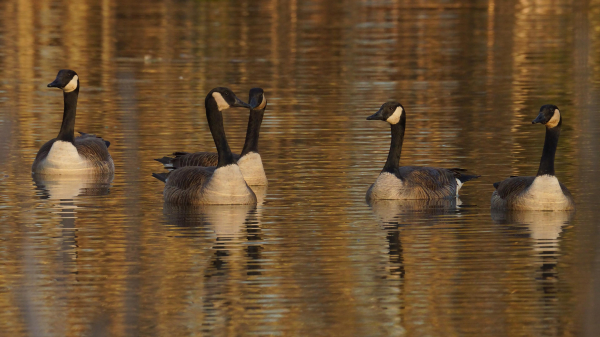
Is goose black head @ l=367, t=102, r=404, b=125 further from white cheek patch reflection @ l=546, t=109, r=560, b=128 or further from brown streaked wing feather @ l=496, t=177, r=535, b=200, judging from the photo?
white cheek patch reflection @ l=546, t=109, r=560, b=128

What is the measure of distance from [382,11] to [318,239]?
57388 millimetres

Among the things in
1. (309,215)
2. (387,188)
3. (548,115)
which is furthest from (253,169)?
(548,115)

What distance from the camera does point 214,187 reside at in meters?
16.9

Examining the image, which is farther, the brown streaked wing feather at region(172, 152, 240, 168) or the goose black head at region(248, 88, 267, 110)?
the goose black head at region(248, 88, 267, 110)

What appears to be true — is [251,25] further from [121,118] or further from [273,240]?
[273,240]

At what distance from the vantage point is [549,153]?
16.3m

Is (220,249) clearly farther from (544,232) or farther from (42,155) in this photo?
(42,155)

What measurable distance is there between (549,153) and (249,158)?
194 inches

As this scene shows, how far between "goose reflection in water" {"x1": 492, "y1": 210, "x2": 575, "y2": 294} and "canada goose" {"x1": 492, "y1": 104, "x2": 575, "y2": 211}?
0.11m

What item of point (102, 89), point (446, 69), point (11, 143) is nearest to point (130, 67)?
point (102, 89)

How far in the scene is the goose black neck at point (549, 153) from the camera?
16.2 meters

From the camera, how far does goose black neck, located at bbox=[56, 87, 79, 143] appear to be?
20.5 m

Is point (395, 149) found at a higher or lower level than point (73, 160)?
higher

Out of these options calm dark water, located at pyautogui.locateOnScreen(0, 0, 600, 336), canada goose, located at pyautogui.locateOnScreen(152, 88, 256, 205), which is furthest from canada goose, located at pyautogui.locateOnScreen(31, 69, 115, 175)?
canada goose, located at pyautogui.locateOnScreen(152, 88, 256, 205)
